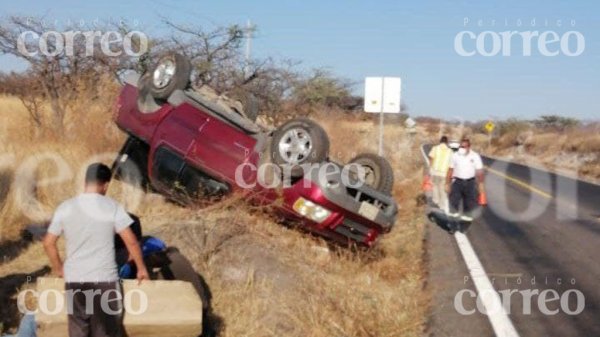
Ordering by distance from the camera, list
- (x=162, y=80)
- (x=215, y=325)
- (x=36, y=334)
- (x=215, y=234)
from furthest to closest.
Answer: (x=162, y=80) → (x=215, y=234) → (x=215, y=325) → (x=36, y=334)

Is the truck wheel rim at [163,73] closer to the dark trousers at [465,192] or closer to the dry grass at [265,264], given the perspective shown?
the dry grass at [265,264]

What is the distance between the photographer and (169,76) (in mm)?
10125

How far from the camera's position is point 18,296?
258 inches

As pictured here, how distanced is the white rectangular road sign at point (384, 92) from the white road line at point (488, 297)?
25.0ft

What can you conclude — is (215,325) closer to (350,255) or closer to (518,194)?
(350,255)

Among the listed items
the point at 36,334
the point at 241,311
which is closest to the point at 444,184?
the point at 241,311

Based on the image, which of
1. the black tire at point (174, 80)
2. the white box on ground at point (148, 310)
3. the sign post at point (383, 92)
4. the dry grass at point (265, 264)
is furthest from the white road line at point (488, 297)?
the sign post at point (383, 92)

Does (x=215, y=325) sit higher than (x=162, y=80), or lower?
lower

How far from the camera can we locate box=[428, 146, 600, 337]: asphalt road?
6988mm

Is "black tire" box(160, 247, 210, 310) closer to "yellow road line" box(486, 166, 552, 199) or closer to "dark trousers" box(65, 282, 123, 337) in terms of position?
"dark trousers" box(65, 282, 123, 337)

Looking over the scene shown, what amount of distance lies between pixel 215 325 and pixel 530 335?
2858 mm

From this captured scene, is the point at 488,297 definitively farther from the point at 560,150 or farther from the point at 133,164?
the point at 560,150

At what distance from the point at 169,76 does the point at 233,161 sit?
1743mm

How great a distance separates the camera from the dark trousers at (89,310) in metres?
4.63
